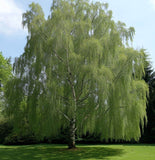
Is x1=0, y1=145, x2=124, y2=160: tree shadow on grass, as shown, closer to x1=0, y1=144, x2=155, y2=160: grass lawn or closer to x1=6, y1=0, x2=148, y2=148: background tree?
x1=0, y1=144, x2=155, y2=160: grass lawn

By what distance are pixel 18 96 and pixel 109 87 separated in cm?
557

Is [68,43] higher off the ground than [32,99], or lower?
higher

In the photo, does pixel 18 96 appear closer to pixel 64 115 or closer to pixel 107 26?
pixel 64 115

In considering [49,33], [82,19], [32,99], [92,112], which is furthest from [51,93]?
[82,19]

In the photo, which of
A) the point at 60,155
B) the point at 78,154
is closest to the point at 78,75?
the point at 78,154

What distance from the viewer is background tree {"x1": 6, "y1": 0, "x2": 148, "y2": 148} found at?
371 inches

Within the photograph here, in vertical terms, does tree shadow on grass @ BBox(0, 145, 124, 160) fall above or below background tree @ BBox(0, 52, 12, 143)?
below

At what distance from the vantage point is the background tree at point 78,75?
941 cm

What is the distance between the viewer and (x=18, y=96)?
11.1 m

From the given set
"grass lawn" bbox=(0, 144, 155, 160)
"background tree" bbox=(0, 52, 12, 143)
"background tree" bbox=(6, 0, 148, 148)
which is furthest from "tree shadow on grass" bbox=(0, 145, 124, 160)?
"background tree" bbox=(0, 52, 12, 143)

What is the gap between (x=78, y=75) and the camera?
1045cm

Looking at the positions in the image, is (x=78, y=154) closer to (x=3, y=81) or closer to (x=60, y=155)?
(x=60, y=155)

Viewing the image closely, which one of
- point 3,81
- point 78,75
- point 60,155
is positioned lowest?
point 60,155

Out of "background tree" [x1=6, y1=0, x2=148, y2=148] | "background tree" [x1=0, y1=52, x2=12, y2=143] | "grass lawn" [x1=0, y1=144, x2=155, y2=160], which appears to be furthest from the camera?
"background tree" [x1=0, y1=52, x2=12, y2=143]
